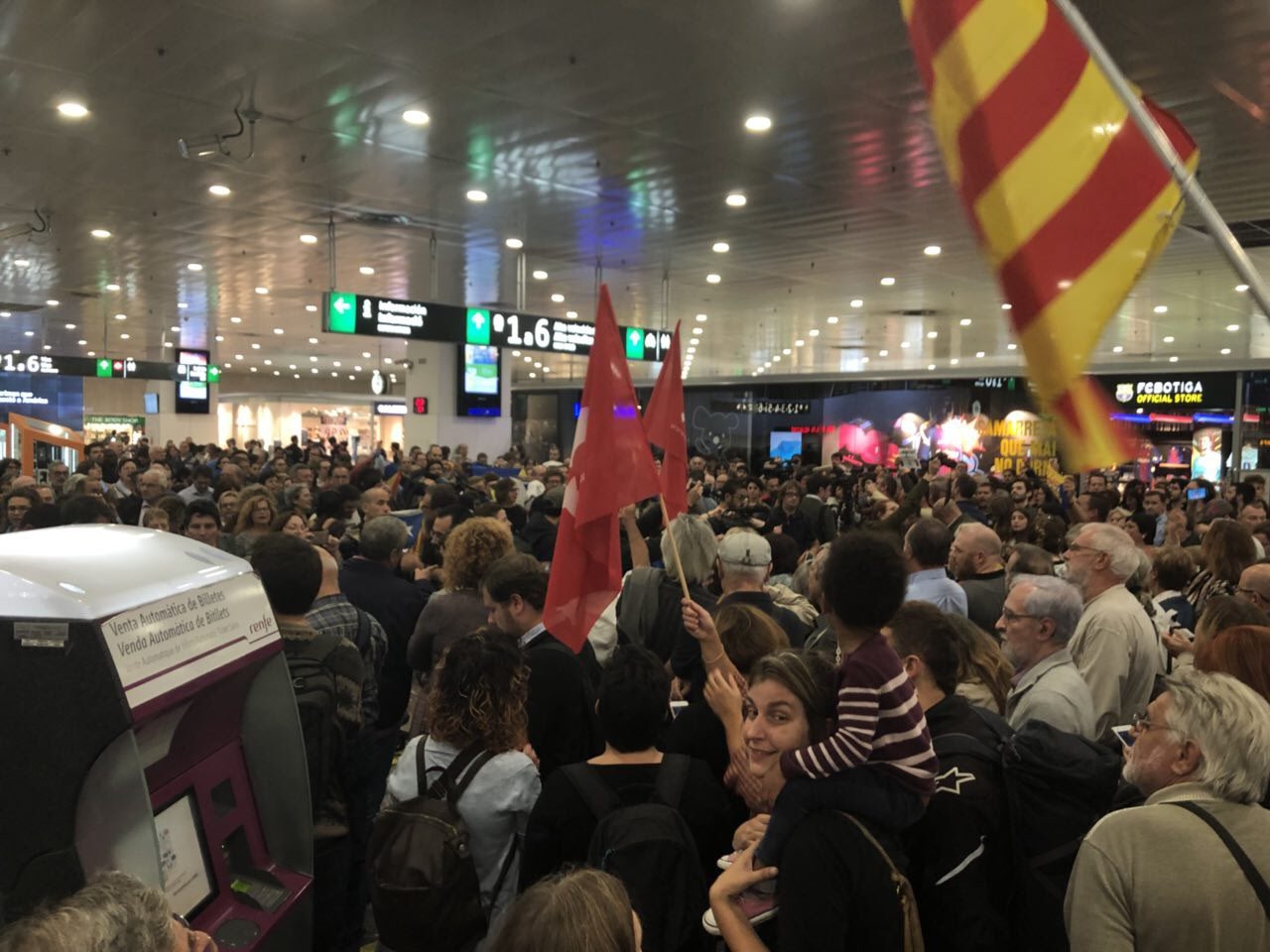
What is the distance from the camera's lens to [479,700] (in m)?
2.65

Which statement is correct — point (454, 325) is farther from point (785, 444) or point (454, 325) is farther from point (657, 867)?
point (785, 444)

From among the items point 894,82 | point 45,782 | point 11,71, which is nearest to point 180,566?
point 45,782

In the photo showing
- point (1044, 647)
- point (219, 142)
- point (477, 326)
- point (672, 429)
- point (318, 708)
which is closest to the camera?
point (318, 708)

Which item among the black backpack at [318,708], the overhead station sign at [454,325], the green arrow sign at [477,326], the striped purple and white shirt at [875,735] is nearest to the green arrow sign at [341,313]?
the overhead station sign at [454,325]

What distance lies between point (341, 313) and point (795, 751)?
8.83 metres

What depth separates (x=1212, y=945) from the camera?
1.79 metres

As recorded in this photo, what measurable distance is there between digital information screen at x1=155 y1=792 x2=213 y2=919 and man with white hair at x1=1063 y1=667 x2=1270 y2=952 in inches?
74.2

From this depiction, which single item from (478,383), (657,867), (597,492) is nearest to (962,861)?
(657,867)

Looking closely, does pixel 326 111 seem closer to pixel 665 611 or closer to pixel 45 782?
pixel 665 611

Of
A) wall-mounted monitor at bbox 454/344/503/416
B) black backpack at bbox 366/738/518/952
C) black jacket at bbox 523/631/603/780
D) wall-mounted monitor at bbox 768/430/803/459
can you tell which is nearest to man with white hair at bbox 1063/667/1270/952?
black backpack at bbox 366/738/518/952

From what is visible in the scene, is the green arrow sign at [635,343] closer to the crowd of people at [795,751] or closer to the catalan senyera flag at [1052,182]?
the crowd of people at [795,751]

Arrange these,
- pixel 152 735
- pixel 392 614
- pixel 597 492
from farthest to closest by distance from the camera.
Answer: pixel 392 614 < pixel 597 492 < pixel 152 735

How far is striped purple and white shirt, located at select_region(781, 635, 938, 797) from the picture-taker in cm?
196

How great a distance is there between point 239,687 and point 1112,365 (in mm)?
23440
